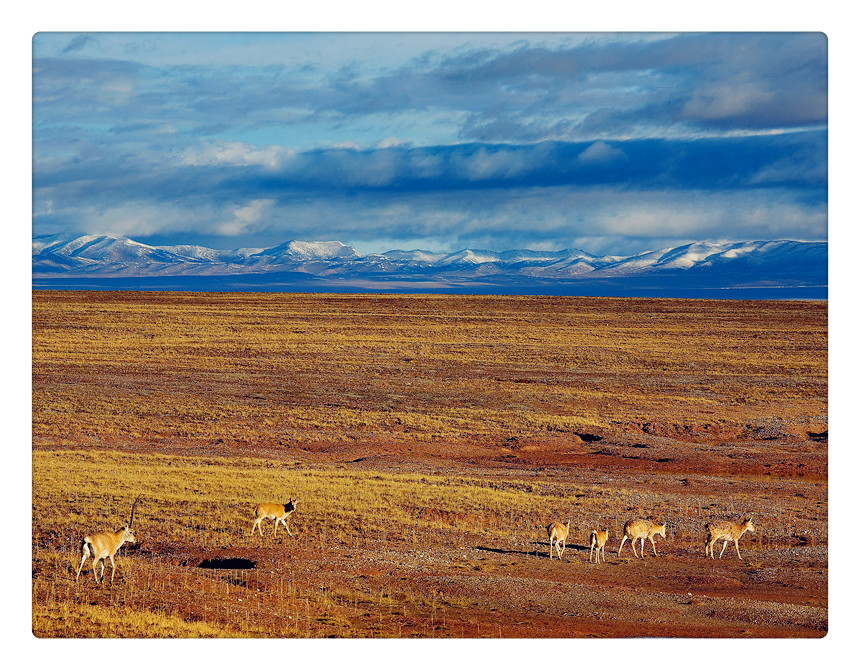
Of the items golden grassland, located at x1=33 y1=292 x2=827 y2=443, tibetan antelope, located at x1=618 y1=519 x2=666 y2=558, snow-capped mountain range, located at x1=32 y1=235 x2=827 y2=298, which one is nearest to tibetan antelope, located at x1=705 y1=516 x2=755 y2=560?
tibetan antelope, located at x1=618 y1=519 x2=666 y2=558

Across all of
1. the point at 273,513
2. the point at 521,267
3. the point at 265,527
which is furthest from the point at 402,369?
the point at 521,267

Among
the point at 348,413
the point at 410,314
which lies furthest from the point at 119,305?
the point at 348,413

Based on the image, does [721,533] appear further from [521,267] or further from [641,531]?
[521,267]

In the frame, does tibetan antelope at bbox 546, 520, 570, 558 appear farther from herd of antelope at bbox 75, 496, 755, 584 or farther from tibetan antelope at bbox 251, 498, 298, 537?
tibetan antelope at bbox 251, 498, 298, 537

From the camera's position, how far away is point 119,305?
282ft

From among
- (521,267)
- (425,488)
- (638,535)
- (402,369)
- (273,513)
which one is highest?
(521,267)

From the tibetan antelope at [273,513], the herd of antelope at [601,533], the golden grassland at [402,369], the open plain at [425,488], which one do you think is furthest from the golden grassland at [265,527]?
the golden grassland at [402,369]

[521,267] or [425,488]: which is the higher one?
[521,267]

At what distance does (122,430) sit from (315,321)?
49706 millimetres

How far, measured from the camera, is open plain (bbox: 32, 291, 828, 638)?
11.9 m

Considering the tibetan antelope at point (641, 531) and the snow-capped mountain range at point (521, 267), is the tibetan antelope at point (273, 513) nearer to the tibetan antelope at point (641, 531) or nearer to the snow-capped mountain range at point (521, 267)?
the tibetan antelope at point (641, 531)

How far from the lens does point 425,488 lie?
1942cm

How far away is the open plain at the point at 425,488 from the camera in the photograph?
1188 cm

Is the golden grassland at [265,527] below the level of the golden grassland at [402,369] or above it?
below
